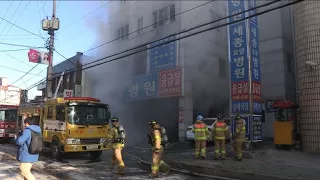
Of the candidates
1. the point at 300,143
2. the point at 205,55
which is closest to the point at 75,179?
the point at 300,143

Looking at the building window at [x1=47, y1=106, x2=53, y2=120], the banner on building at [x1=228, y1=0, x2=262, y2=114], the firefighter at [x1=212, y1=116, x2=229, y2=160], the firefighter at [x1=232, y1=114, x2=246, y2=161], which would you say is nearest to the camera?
the firefighter at [x1=232, y1=114, x2=246, y2=161]

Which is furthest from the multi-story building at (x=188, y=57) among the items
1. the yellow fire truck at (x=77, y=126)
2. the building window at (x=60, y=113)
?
the building window at (x=60, y=113)

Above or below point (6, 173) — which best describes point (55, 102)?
above

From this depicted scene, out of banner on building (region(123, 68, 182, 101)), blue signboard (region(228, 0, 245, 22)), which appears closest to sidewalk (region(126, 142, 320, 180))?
blue signboard (region(228, 0, 245, 22))

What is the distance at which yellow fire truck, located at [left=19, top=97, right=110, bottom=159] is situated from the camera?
29.5ft

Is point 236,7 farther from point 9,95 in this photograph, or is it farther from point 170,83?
point 9,95

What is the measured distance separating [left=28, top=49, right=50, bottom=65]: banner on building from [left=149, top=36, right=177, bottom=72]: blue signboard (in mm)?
5064

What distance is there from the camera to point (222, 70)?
16703 mm

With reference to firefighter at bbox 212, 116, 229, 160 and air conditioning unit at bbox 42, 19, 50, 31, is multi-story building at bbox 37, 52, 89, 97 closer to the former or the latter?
air conditioning unit at bbox 42, 19, 50, 31

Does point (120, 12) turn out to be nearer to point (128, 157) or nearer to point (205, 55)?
point (205, 55)

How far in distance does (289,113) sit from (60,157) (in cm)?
750

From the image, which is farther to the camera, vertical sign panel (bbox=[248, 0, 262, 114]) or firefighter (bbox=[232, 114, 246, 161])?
vertical sign panel (bbox=[248, 0, 262, 114])

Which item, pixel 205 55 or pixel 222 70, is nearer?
pixel 205 55

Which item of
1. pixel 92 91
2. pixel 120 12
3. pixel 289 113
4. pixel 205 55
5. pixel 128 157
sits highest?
pixel 120 12
